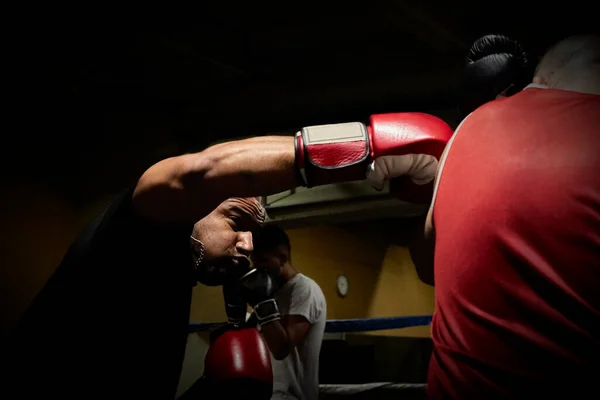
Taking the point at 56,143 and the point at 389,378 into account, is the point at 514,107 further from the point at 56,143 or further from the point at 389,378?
the point at 389,378

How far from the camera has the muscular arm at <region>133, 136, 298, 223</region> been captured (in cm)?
107

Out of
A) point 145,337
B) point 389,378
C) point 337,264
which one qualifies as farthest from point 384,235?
point 145,337

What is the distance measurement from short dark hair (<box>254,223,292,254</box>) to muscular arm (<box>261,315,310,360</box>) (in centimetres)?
49

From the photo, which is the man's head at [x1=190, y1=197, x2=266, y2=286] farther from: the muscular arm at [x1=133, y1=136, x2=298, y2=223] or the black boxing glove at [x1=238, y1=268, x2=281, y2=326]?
the muscular arm at [x1=133, y1=136, x2=298, y2=223]

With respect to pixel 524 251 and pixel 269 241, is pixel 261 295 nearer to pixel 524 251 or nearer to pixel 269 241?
pixel 269 241

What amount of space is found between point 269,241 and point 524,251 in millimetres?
2412

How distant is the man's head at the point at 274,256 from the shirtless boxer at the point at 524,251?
85.5 inches

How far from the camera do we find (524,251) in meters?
0.75

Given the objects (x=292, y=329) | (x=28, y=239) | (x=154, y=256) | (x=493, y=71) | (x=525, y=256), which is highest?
(x=493, y=71)

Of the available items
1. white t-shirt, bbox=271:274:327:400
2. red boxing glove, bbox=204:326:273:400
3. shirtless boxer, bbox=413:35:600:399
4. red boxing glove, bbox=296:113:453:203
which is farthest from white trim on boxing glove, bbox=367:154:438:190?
white t-shirt, bbox=271:274:327:400

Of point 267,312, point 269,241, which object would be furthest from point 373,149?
point 269,241

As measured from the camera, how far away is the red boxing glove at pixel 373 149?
1.04 m

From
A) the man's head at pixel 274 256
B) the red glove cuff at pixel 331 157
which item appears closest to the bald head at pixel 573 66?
the red glove cuff at pixel 331 157

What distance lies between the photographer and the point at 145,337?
1532 mm
